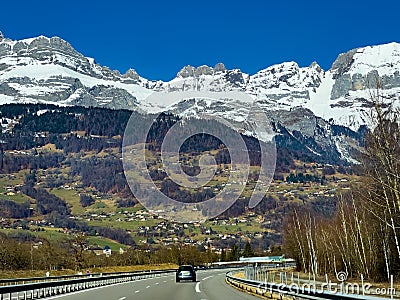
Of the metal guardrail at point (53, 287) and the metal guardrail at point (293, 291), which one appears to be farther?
the metal guardrail at point (53, 287)

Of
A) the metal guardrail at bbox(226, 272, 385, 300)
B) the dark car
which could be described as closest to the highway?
the metal guardrail at bbox(226, 272, 385, 300)

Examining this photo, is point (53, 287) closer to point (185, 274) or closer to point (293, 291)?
point (293, 291)

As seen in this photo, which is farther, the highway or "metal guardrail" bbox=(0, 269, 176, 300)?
the highway

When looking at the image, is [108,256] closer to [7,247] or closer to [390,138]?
[7,247]

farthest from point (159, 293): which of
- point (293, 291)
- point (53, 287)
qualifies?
point (293, 291)

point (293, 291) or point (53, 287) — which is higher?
point (53, 287)

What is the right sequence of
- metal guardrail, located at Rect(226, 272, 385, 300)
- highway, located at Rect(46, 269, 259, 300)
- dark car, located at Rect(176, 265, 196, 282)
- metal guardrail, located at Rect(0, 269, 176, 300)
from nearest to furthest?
metal guardrail, located at Rect(226, 272, 385, 300) → metal guardrail, located at Rect(0, 269, 176, 300) → highway, located at Rect(46, 269, 259, 300) → dark car, located at Rect(176, 265, 196, 282)

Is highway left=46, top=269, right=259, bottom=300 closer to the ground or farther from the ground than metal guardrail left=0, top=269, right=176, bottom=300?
closer to the ground

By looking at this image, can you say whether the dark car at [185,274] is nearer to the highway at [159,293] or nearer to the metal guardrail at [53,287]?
the metal guardrail at [53,287]

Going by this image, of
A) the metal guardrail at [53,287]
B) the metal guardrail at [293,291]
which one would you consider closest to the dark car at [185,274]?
the metal guardrail at [53,287]

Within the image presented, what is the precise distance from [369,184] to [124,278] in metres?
32.2

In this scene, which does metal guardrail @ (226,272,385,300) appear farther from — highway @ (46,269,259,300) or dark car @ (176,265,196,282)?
dark car @ (176,265,196,282)

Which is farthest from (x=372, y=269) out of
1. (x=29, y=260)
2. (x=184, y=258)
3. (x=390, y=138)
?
(x=184, y=258)

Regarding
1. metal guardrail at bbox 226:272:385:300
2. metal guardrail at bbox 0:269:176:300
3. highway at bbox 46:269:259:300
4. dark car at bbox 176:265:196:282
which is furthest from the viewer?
dark car at bbox 176:265:196:282
